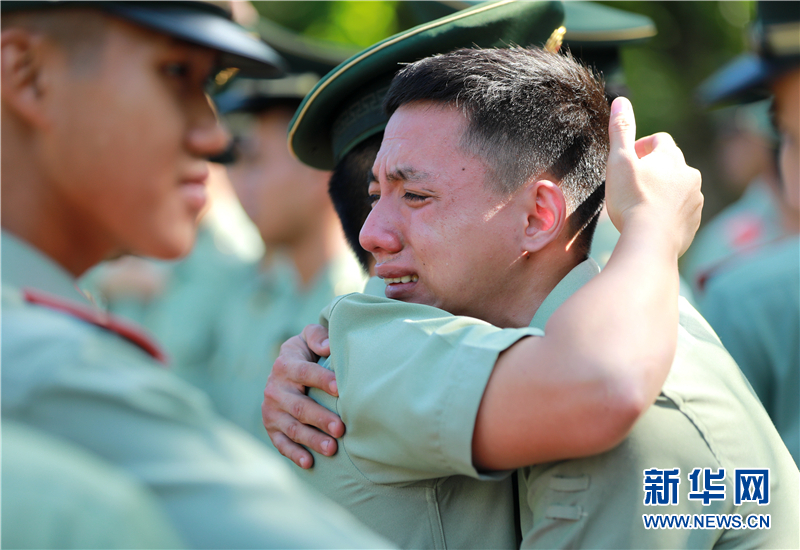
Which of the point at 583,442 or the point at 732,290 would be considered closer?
the point at 583,442

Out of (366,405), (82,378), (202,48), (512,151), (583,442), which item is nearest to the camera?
(82,378)

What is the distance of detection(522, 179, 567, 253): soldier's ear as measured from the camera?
1891 millimetres

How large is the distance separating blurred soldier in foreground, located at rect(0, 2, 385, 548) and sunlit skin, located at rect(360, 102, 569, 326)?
656 mm

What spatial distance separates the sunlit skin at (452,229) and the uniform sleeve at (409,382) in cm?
23

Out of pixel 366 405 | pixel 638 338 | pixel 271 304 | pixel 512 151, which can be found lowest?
pixel 271 304

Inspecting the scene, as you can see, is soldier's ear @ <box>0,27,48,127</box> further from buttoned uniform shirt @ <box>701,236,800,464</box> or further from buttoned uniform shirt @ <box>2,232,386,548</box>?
buttoned uniform shirt @ <box>701,236,800,464</box>

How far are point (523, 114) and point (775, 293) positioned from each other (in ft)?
6.12

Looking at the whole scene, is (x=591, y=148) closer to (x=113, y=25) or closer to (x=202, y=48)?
(x=202, y=48)

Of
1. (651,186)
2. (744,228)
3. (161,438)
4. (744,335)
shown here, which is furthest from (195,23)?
(744,228)

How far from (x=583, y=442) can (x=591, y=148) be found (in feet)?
3.04

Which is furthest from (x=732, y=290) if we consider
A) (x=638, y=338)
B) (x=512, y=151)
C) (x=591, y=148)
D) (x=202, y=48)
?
(x=202, y=48)

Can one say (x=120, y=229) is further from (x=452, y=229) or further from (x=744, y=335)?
(x=744, y=335)

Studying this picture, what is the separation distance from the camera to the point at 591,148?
6.59 feet

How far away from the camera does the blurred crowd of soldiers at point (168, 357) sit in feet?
3.10
